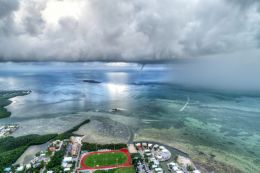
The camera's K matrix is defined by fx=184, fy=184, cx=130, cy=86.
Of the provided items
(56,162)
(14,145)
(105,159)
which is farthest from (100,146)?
(14,145)

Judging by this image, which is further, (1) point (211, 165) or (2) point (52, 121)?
(2) point (52, 121)

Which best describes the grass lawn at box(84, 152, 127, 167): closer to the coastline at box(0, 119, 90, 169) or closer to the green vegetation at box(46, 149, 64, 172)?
the green vegetation at box(46, 149, 64, 172)

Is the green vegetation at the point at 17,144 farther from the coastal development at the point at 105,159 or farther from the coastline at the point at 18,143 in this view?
the coastal development at the point at 105,159

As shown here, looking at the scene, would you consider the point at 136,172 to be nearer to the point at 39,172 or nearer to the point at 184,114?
the point at 39,172

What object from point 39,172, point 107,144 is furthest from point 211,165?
point 39,172

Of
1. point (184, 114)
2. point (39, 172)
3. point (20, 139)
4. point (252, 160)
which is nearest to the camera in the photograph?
point (39, 172)

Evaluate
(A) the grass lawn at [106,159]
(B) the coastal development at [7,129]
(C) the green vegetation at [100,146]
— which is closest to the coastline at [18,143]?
(B) the coastal development at [7,129]
